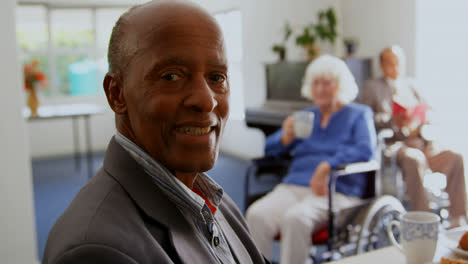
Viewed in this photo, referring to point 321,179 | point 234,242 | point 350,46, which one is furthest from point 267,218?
point 350,46

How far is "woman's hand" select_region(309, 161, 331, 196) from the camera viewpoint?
2.25 metres

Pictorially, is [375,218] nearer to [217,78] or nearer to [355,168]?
[355,168]

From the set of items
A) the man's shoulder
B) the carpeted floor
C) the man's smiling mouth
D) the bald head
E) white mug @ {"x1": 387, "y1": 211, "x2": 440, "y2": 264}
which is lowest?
the carpeted floor

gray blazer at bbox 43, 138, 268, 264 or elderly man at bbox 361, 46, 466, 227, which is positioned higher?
gray blazer at bbox 43, 138, 268, 264

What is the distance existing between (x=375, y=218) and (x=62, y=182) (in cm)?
417

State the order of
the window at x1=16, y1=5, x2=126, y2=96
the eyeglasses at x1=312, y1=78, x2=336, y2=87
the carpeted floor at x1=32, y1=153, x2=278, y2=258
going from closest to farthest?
the eyeglasses at x1=312, y1=78, x2=336, y2=87 < the carpeted floor at x1=32, y1=153, x2=278, y2=258 < the window at x1=16, y1=5, x2=126, y2=96

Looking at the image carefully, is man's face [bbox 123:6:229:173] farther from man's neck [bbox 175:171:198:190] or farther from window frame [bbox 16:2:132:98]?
window frame [bbox 16:2:132:98]

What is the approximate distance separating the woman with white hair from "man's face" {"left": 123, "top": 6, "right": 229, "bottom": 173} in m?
1.53

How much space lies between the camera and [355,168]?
2.19 meters

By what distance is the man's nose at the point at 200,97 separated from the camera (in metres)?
0.61

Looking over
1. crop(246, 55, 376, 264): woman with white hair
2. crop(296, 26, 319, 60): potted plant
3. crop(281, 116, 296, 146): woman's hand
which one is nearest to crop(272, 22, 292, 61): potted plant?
crop(296, 26, 319, 60): potted plant

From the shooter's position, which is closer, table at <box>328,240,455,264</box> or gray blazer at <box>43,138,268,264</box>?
gray blazer at <box>43,138,268,264</box>

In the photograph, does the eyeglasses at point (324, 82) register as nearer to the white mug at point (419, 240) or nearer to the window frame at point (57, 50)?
the white mug at point (419, 240)

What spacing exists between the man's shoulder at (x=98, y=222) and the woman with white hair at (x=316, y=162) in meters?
1.57
